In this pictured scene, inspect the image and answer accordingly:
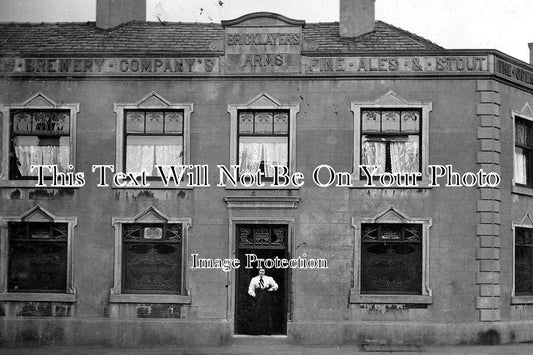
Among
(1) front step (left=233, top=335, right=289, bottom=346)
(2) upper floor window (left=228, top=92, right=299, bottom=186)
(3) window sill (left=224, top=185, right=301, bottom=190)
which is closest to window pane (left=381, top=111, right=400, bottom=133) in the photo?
(2) upper floor window (left=228, top=92, right=299, bottom=186)

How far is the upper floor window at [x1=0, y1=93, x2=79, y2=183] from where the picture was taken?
19.8 meters

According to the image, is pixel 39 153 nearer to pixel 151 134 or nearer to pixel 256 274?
pixel 151 134

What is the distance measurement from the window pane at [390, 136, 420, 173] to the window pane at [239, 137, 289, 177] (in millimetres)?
2800

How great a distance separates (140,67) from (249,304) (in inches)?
271

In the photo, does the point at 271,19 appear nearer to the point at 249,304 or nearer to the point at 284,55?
the point at 284,55

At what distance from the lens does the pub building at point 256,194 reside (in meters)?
19.2

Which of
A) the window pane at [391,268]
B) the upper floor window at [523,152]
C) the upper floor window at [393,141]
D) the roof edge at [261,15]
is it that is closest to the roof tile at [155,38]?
the roof edge at [261,15]

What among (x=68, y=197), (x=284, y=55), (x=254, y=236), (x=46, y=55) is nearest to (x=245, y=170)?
(x=254, y=236)

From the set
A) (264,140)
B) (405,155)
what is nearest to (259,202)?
(264,140)

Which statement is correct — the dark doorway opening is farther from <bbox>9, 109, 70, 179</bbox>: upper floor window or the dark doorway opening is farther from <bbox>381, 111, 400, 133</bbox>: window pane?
<bbox>9, 109, 70, 179</bbox>: upper floor window

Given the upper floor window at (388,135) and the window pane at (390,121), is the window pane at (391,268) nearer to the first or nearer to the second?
the upper floor window at (388,135)

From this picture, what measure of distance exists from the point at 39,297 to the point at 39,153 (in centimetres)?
379

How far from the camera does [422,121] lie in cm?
1941

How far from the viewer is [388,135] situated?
19.5 meters
